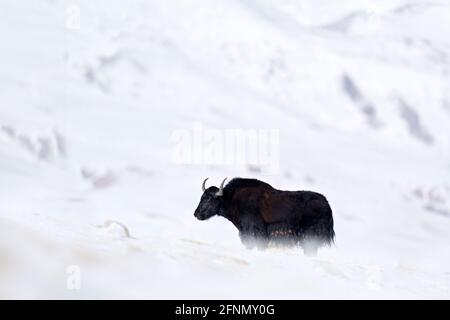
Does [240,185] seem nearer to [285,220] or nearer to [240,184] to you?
[240,184]

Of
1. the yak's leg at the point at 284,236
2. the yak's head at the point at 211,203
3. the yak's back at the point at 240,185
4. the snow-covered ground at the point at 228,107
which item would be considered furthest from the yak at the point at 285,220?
the snow-covered ground at the point at 228,107

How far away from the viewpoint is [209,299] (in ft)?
43.8

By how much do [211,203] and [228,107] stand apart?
66.3m

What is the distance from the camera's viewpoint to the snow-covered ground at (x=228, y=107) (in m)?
66.6

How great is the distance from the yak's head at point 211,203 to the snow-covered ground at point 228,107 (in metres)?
19.2

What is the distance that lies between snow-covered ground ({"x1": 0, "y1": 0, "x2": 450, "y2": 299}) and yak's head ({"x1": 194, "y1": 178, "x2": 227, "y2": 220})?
755 inches

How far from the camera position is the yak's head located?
19062 mm

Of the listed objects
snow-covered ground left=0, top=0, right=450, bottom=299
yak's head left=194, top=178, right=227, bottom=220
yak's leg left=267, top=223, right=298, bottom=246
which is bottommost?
yak's leg left=267, top=223, right=298, bottom=246

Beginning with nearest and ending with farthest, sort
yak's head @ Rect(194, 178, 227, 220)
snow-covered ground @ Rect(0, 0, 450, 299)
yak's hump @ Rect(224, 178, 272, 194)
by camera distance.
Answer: yak's hump @ Rect(224, 178, 272, 194) < yak's head @ Rect(194, 178, 227, 220) < snow-covered ground @ Rect(0, 0, 450, 299)

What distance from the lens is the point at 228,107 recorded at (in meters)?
85.1

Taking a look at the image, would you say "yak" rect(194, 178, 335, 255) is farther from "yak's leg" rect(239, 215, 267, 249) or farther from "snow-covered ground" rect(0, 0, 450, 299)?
"snow-covered ground" rect(0, 0, 450, 299)

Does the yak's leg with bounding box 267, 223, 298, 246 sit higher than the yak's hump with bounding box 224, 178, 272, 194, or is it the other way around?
the yak's hump with bounding box 224, 178, 272, 194

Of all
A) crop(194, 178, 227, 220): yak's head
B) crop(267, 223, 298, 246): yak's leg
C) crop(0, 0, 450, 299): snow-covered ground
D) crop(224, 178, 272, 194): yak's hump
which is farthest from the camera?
crop(0, 0, 450, 299): snow-covered ground

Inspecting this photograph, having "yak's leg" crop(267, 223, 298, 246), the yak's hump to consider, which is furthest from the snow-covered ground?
"yak's leg" crop(267, 223, 298, 246)
